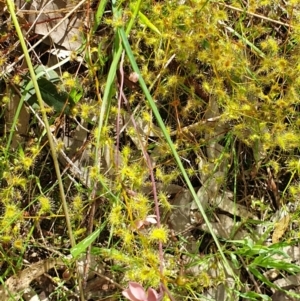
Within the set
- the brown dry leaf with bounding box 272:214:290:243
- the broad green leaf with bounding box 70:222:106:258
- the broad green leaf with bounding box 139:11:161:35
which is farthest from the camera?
the brown dry leaf with bounding box 272:214:290:243

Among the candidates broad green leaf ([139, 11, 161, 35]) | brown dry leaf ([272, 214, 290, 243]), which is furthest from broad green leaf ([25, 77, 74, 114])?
brown dry leaf ([272, 214, 290, 243])

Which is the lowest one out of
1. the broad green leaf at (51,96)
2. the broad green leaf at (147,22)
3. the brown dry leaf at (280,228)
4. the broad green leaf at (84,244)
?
the brown dry leaf at (280,228)

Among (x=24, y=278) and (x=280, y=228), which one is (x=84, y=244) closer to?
(x=24, y=278)

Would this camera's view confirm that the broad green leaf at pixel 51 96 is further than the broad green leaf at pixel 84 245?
Yes

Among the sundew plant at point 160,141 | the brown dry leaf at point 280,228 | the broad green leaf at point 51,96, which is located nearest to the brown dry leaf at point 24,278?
the sundew plant at point 160,141

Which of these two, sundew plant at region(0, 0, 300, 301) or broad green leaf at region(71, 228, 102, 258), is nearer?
broad green leaf at region(71, 228, 102, 258)

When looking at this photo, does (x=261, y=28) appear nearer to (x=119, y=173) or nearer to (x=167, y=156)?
(x=167, y=156)

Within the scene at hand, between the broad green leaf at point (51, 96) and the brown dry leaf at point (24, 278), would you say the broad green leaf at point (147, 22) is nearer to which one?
the broad green leaf at point (51, 96)

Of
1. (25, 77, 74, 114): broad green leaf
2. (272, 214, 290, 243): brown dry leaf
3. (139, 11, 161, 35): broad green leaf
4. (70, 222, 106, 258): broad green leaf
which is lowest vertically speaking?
(272, 214, 290, 243): brown dry leaf

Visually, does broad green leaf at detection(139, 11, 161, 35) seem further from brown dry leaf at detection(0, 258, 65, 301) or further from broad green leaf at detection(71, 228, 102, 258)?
brown dry leaf at detection(0, 258, 65, 301)

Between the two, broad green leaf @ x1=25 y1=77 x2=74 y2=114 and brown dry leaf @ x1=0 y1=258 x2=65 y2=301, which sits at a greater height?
broad green leaf @ x1=25 y1=77 x2=74 y2=114
